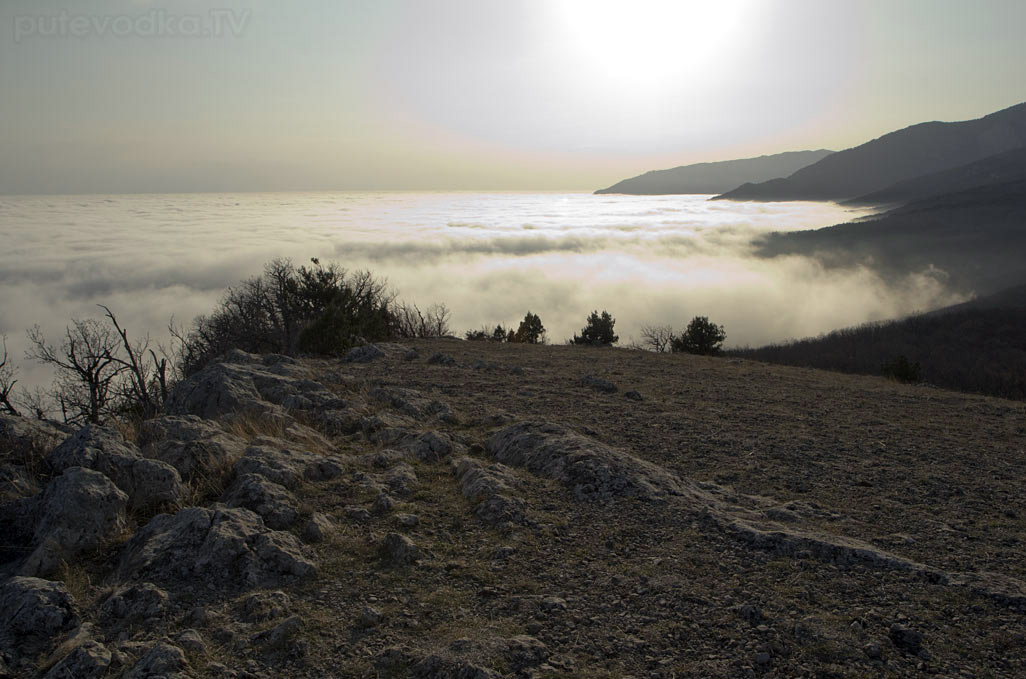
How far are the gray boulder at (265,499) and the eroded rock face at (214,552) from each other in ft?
0.94

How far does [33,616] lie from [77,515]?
47.5 inches

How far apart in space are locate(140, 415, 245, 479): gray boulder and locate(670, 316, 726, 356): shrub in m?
23.5

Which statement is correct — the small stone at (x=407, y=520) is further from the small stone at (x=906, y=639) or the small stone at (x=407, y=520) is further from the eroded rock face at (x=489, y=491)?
the small stone at (x=906, y=639)

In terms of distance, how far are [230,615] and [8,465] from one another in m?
3.60

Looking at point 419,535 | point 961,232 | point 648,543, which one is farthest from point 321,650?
point 961,232

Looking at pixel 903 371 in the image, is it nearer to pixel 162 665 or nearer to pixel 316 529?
pixel 316 529

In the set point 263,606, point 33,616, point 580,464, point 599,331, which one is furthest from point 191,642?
point 599,331

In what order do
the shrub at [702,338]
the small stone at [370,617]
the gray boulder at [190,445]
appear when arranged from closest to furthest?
the small stone at [370,617]
the gray boulder at [190,445]
the shrub at [702,338]

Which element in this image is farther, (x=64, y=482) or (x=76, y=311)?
(x=76, y=311)

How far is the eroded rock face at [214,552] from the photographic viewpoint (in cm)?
453

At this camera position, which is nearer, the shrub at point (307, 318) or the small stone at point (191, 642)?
the small stone at point (191, 642)

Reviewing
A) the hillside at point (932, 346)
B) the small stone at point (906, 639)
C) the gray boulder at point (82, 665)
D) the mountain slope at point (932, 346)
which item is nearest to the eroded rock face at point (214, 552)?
the gray boulder at point (82, 665)

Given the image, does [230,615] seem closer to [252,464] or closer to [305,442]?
[252,464]

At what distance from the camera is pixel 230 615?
4086mm
